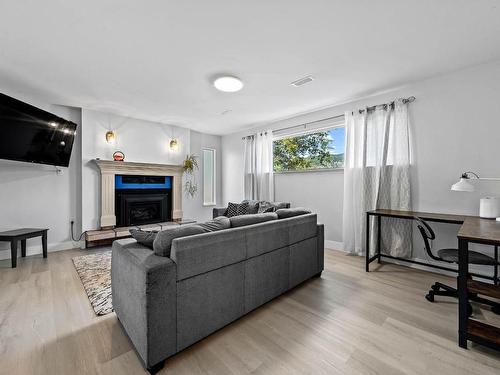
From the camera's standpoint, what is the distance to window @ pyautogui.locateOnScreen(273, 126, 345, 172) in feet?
13.2

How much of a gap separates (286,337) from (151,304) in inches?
40.7

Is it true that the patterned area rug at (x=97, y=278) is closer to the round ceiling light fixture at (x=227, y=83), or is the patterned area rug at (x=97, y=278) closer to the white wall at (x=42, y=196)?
the white wall at (x=42, y=196)

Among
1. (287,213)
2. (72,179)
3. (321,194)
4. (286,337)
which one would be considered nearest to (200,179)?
→ (72,179)

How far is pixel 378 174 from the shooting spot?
10.8 feet

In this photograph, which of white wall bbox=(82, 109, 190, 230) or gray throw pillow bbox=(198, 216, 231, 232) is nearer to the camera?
gray throw pillow bbox=(198, 216, 231, 232)

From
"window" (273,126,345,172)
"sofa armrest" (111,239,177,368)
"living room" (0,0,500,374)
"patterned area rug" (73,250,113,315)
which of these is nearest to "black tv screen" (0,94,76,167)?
"living room" (0,0,500,374)

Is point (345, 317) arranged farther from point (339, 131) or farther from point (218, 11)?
point (339, 131)

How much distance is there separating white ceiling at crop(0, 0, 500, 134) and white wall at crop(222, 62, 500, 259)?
205 mm

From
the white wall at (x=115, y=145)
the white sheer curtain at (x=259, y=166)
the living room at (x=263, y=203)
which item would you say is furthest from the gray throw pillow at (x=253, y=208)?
the white wall at (x=115, y=145)

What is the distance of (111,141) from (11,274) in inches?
100

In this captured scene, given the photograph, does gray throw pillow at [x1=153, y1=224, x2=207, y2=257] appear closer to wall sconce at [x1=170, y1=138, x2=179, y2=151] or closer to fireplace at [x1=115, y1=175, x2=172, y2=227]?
fireplace at [x1=115, y1=175, x2=172, y2=227]

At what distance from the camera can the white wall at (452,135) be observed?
2559 mm

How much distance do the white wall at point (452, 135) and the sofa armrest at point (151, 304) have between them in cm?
329

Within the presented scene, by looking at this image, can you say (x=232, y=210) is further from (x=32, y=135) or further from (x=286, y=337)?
(x=32, y=135)
